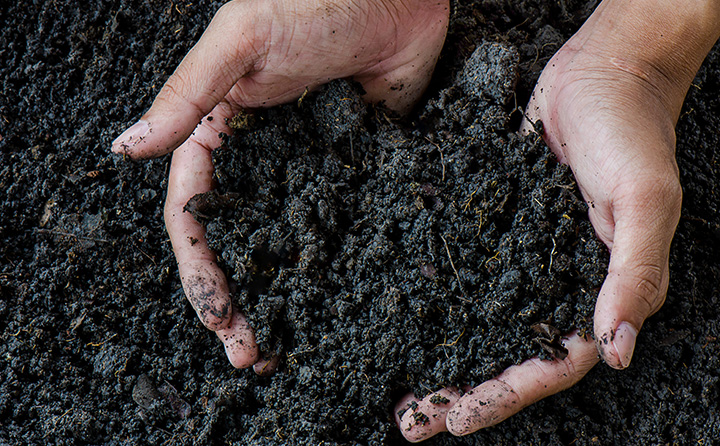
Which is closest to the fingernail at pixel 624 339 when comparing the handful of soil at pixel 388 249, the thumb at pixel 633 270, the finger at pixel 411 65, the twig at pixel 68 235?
the thumb at pixel 633 270

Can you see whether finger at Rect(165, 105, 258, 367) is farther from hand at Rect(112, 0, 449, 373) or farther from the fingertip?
the fingertip

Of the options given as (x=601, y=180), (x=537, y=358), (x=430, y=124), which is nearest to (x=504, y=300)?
(x=537, y=358)

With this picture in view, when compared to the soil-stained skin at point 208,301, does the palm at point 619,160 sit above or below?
above

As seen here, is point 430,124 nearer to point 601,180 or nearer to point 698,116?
point 601,180

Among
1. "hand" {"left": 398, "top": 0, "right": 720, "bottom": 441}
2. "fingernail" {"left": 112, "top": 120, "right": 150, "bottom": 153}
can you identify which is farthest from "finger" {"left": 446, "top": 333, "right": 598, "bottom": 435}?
"fingernail" {"left": 112, "top": 120, "right": 150, "bottom": 153}

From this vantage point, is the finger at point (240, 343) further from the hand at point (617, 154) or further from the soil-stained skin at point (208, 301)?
the hand at point (617, 154)

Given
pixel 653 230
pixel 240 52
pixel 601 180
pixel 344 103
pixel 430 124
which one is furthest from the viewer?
pixel 430 124

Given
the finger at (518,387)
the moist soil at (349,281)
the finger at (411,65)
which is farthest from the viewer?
the finger at (411,65)
